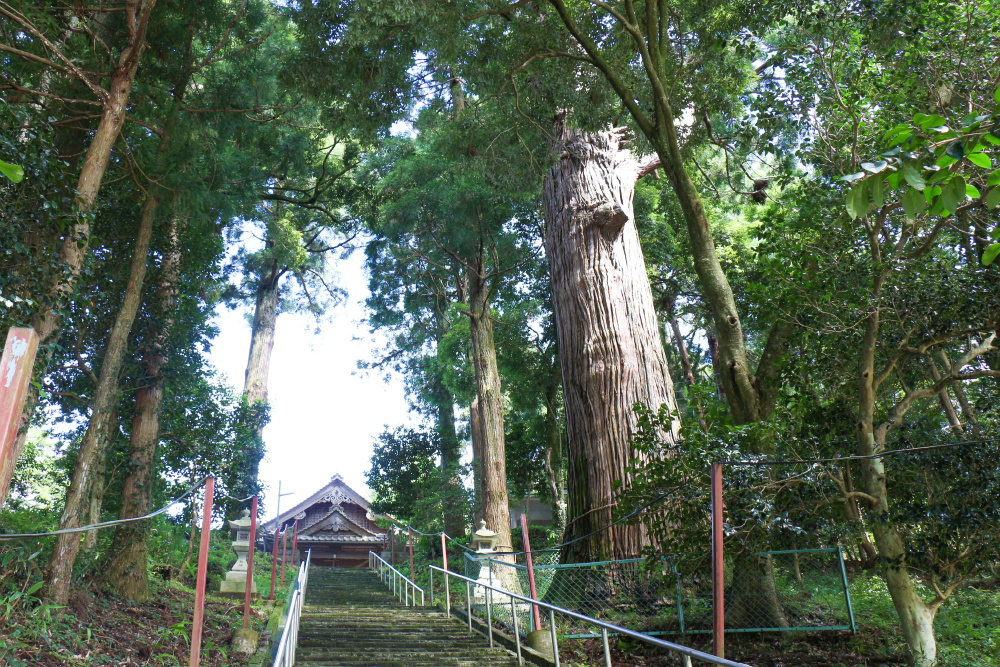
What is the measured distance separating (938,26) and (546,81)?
3631 mm

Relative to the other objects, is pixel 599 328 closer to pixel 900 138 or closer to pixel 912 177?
pixel 900 138

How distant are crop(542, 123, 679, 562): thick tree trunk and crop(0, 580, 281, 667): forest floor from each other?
3.81 m

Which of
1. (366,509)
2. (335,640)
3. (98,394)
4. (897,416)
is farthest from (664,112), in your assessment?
(366,509)

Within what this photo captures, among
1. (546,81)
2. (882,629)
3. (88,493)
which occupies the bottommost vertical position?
(882,629)

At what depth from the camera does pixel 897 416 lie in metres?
4.87

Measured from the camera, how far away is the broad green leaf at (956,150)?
1744 millimetres

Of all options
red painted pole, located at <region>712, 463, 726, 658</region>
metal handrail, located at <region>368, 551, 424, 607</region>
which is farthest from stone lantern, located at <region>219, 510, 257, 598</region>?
red painted pole, located at <region>712, 463, 726, 658</region>

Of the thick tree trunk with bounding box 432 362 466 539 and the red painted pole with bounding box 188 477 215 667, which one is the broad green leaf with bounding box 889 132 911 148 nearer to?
the red painted pole with bounding box 188 477 215 667

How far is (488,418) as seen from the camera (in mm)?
11305

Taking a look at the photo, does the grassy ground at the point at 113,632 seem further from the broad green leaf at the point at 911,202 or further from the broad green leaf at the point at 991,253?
the broad green leaf at the point at 991,253

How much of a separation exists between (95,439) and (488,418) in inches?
242

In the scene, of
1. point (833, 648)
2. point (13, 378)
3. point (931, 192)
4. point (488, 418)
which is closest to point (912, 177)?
point (931, 192)

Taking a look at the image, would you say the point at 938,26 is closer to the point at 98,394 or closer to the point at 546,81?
the point at 546,81

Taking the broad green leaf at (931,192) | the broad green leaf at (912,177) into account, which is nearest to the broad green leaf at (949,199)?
the broad green leaf at (931,192)
